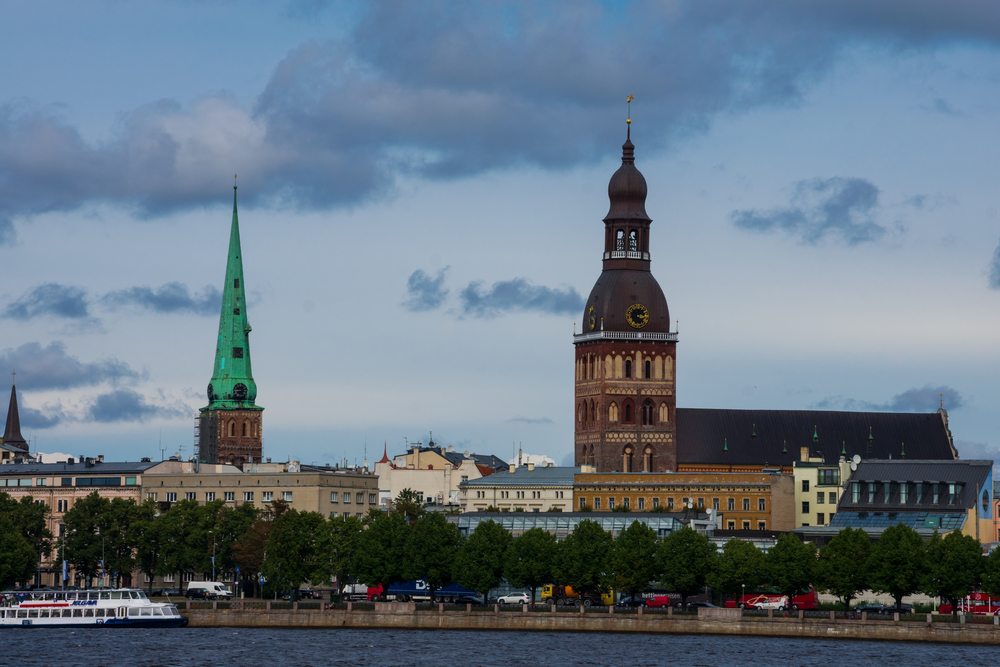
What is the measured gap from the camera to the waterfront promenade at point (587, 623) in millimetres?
140625

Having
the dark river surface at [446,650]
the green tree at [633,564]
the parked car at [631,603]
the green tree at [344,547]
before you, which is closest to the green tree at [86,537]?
the green tree at [344,547]

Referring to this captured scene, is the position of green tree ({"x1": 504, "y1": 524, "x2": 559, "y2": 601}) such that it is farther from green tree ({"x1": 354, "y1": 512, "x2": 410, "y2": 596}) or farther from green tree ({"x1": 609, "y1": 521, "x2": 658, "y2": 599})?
green tree ({"x1": 354, "y1": 512, "x2": 410, "y2": 596})

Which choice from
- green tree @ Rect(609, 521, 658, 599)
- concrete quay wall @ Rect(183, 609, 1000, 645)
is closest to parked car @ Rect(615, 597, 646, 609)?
green tree @ Rect(609, 521, 658, 599)

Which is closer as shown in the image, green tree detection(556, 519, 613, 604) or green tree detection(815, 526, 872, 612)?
green tree detection(815, 526, 872, 612)

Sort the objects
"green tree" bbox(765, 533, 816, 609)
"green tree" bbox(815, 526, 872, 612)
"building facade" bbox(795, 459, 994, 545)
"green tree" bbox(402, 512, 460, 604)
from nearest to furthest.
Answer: "green tree" bbox(815, 526, 872, 612) → "green tree" bbox(765, 533, 816, 609) → "green tree" bbox(402, 512, 460, 604) → "building facade" bbox(795, 459, 994, 545)

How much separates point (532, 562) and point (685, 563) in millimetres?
11494

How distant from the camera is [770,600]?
527 ft

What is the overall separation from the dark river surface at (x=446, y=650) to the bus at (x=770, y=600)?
486 inches

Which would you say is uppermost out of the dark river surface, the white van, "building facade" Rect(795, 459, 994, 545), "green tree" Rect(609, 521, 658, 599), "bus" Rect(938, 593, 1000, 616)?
"building facade" Rect(795, 459, 994, 545)

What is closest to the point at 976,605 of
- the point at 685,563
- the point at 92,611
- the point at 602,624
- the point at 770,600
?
the point at 770,600

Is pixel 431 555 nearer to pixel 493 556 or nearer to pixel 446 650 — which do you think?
pixel 493 556

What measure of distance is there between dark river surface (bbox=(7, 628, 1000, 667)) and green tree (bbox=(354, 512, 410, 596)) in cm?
823

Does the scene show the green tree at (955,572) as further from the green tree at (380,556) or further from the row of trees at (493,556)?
the green tree at (380,556)

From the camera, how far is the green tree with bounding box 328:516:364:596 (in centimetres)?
16788
